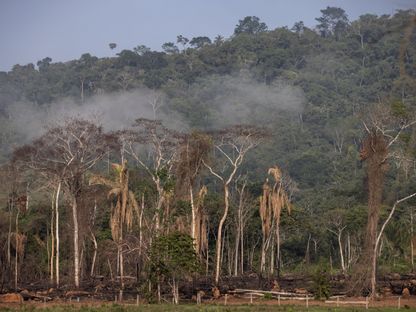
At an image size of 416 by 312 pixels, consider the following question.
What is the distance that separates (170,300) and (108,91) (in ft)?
376

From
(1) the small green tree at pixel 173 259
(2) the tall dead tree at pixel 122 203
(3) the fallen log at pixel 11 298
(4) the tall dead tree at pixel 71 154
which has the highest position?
(4) the tall dead tree at pixel 71 154

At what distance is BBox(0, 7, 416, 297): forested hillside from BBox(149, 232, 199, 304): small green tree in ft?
0.24

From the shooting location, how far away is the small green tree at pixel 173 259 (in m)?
37.3

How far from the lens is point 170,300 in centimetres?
3919

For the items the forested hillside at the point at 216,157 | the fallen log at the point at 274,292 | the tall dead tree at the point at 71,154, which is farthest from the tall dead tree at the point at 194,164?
the fallen log at the point at 274,292

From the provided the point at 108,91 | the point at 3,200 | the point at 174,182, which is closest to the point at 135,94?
the point at 108,91

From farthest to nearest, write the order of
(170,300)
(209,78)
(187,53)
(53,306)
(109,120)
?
(187,53)
(209,78)
(109,120)
(170,300)
(53,306)

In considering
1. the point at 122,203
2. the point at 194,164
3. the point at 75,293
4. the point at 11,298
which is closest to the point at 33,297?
the point at 11,298

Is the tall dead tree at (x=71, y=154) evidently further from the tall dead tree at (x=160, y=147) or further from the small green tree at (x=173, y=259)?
the small green tree at (x=173, y=259)

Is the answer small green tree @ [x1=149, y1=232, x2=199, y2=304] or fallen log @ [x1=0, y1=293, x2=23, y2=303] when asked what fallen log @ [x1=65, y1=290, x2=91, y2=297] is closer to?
fallen log @ [x1=0, y1=293, x2=23, y2=303]

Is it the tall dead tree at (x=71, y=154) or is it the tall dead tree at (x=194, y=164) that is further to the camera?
the tall dead tree at (x=194, y=164)

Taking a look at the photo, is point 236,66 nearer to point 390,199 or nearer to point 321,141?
point 321,141

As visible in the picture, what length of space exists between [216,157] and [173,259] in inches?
2453

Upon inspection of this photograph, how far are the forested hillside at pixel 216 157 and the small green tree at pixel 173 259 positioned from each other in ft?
0.24
